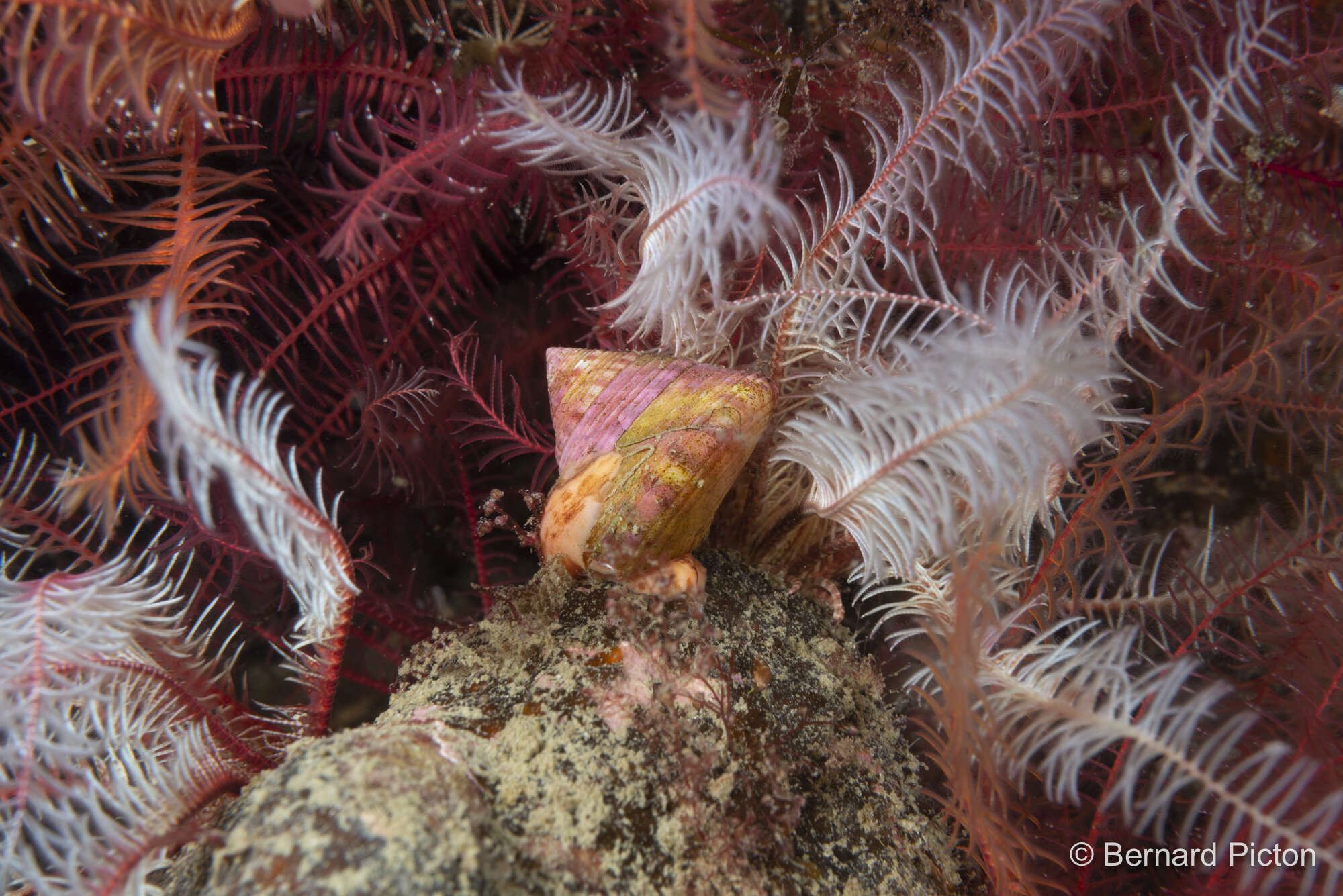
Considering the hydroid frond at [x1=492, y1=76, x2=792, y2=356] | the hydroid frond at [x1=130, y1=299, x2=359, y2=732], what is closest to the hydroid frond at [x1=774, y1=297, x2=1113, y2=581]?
the hydroid frond at [x1=492, y1=76, x2=792, y2=356]

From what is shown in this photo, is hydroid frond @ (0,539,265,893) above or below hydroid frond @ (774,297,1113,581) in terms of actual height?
below

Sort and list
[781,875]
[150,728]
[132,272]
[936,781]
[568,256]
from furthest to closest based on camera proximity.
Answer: [568,256] → [936,781] → [132,272] → [150,728] → [781,875]

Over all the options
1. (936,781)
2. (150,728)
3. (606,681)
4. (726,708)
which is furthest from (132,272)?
(936,781)

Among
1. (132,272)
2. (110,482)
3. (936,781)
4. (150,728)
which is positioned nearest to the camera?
(110,482)

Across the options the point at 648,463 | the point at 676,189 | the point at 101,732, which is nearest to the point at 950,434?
the point at 648,463

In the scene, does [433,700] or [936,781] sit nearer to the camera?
[433,700]

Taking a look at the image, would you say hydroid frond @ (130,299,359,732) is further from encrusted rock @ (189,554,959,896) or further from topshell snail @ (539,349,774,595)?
topshell snail @ (539,349,774,595)

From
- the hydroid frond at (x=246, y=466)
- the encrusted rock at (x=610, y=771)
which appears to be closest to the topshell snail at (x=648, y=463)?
the encrusted rock at (x=610, y=771)

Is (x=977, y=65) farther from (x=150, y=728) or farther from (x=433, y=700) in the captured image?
(x=150, y=728)
